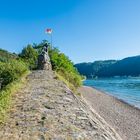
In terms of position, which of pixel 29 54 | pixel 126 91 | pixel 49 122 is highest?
pixel 29 54

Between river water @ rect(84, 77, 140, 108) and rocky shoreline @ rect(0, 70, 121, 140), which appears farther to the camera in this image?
river water @ rect(84, 77, 140, 108)

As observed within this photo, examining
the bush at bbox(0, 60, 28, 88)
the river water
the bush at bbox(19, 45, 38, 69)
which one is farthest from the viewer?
the bush at bbox(19, 45, 38, 69)

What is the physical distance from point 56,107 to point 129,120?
16.3 metres

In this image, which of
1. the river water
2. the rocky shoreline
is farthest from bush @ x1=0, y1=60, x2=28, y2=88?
the river water

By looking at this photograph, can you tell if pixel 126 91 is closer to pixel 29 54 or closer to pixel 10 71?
pixel 29 54

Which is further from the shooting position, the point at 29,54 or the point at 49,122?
the point at 29,54

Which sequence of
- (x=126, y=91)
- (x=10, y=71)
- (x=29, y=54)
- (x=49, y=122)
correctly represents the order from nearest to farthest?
(x=49, y=122) → (x=10, y=71) → (x=29, y=54) → (x=126, y=91)

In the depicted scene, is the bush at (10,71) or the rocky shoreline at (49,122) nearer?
the rocky shoreline at (49,122)

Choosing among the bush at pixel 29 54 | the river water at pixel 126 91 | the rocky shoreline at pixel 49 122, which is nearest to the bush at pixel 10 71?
the rocky shoreline at pixel 49 122

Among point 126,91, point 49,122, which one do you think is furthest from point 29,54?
point 49,122

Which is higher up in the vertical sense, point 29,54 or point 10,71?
point 29,54

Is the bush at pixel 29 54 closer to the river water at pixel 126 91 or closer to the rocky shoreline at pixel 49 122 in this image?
the river water at pixel 126 91

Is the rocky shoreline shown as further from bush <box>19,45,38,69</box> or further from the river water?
bush <box>19,45,38,69</box>

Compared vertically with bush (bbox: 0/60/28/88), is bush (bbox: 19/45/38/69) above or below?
above
